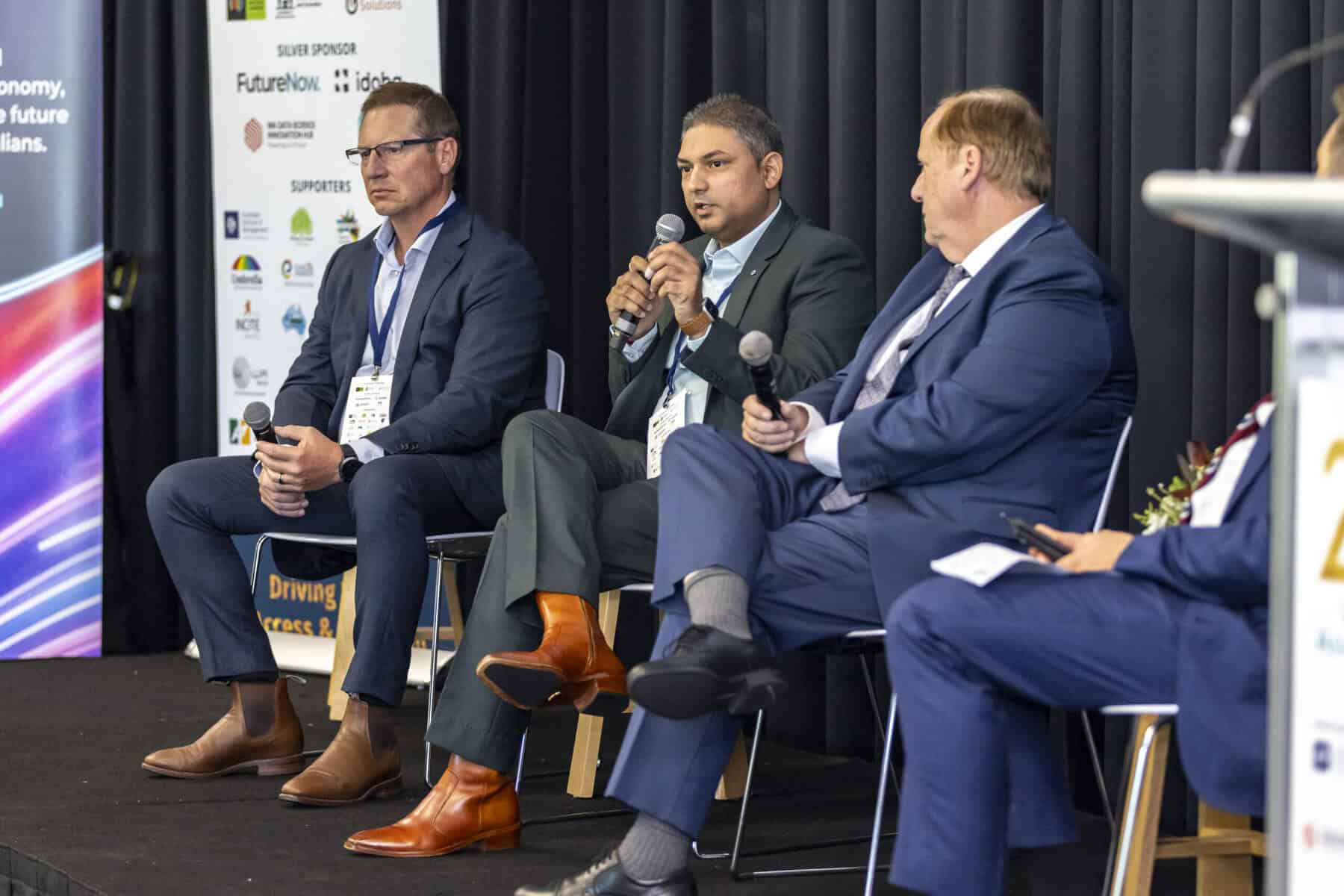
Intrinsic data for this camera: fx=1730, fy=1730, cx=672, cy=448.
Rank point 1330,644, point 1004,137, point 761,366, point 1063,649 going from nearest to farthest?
point 1330,644 < point 1063,649 < point 761,366 < point 1004,137

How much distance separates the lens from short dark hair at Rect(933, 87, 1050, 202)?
278cm

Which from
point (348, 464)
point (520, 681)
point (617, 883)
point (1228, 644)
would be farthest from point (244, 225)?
point (1228, 644)

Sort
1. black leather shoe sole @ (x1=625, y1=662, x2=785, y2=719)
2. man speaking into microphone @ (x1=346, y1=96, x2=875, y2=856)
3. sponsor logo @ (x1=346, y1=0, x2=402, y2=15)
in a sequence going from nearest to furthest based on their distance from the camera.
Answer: black leather shoe sole @ (x1=625, y1=662, x2=785, y2=719)
man speaking into microphone @ (x1=346, y1=96, x2=875, y2=856)
sponsor logo @ (x1=346, y1=0, x2=402, y2=15)

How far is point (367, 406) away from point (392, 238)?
439mm

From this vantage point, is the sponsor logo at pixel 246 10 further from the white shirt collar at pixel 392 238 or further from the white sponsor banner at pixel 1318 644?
the white sponsor banner at pixel 1318 644

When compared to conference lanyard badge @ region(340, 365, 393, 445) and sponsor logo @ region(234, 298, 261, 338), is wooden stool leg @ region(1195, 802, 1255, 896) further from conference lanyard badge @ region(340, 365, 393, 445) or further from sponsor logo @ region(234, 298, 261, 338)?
sponsor logo @ region(234, 298, 261, 338)

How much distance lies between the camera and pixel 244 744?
3.66 metres

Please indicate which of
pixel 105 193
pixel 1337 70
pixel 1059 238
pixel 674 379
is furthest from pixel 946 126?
pixel 105 193

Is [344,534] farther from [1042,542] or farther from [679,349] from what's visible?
[1042,542]

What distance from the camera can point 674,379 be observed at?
3.48 metres

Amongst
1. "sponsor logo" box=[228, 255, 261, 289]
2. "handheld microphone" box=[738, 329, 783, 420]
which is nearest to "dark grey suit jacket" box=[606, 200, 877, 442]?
"handheld microphone" box=[738, 329, 783, 420]

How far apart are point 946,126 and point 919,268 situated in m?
0.30

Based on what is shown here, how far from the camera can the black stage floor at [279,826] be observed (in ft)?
9.37

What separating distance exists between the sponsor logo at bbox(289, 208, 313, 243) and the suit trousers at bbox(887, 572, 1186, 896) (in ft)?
10.6
